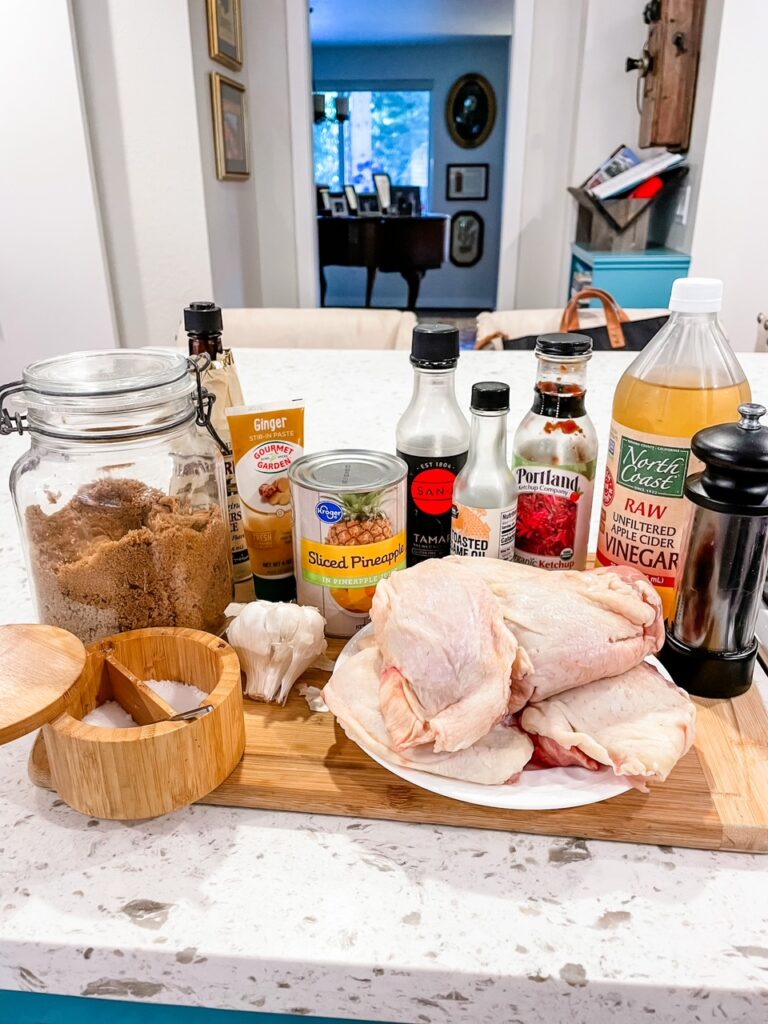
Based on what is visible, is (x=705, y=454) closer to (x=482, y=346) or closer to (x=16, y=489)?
(x=16, y=489)

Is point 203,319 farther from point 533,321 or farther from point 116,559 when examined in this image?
point 533,321

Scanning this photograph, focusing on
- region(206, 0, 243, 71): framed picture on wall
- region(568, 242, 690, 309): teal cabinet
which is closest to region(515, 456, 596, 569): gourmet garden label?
region(568, 242, 690, 309): teal cabinet

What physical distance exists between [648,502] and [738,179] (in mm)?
2890

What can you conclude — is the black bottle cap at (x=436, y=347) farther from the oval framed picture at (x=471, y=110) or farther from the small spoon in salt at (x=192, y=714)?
the oval framed picture at (x=471, y=110)

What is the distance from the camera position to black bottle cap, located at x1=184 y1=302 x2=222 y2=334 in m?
0.65

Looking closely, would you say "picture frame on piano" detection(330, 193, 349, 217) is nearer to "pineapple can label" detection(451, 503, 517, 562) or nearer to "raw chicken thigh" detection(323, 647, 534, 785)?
"pineapple can label" detection(451, 503, 517, 562)

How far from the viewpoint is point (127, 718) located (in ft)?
1.71

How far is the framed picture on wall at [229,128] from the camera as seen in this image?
3.16 metres

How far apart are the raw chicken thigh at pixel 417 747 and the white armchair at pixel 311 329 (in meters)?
1.77

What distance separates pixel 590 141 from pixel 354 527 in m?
3.50

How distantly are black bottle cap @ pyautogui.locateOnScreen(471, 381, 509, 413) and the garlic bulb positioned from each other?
22 cm

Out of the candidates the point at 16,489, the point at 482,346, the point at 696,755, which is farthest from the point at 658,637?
the point at 482,346

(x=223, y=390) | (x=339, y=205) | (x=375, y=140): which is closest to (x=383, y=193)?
(x=339, y=205)

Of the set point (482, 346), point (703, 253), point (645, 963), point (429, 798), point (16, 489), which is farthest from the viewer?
point (703, 253)
